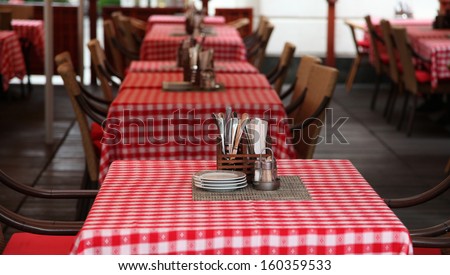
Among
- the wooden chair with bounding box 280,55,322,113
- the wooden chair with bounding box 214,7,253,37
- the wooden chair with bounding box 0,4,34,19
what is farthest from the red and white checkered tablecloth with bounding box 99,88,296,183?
the wooden chair with bounding box 214,7,253,37

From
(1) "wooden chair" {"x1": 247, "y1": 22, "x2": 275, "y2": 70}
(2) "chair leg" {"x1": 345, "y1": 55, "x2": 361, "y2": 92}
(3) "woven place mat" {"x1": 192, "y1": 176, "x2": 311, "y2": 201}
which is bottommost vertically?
(2) "chair leg" {"x1": 345, "y1": 55, "x2": 361, "y2": 92}

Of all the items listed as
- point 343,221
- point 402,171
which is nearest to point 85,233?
point 343,221

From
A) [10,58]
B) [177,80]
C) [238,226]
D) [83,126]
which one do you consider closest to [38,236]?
[238,226]

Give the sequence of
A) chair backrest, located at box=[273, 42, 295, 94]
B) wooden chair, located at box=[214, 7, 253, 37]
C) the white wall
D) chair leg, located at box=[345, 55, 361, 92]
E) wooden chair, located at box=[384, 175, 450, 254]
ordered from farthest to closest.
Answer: the white wall < wooden chair, located at box=[214, 7, 253, 37] < chair leg, located at box=[345, 55, 361, 92] < chair backrest, located at box=[273, 42, 295, 94] < wooden chair, located at box=[384, 175, 450, 254]

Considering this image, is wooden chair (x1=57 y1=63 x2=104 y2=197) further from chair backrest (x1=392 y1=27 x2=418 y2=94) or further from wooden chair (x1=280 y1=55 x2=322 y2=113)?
chair backrest (x1=392 y1=27 x2=418 y2=94)

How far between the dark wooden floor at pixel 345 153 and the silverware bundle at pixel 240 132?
2013 millimetres

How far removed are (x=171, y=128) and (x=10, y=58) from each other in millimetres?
4969

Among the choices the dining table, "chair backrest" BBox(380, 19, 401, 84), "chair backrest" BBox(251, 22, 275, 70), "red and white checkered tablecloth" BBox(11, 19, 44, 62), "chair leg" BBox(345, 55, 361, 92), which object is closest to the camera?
the dining table

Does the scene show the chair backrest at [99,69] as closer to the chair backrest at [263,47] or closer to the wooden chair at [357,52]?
the chair backrest at [263,47]

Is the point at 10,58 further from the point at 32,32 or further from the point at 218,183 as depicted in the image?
the point at 218,183

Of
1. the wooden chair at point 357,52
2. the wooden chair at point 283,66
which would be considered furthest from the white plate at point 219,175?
the wooden chair at point 357,52

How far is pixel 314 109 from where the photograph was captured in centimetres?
482

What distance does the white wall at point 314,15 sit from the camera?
39.0 ft

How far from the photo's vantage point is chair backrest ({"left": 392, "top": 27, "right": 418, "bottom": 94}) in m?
7.60
